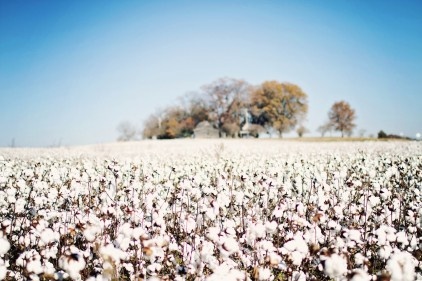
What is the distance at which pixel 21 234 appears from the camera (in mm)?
4895

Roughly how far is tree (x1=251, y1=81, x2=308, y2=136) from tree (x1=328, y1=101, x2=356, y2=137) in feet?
43.6

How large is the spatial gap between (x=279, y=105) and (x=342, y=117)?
2151 centimetres

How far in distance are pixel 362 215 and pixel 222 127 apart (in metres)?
76.9

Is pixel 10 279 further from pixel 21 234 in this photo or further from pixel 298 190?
pixel 298 190

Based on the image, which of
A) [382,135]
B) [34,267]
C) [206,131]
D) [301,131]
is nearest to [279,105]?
[301,131]

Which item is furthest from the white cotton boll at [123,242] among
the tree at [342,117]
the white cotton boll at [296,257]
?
the tree at [342,117]

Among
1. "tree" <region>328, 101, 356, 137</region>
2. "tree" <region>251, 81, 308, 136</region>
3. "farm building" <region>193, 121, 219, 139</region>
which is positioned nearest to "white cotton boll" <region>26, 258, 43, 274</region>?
"farm building" <region>193, 121, 219, 139</region>

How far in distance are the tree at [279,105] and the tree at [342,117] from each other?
13.3 m

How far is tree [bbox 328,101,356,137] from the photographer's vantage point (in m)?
96.3

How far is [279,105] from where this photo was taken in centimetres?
8869

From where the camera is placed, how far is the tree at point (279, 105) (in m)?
86.3

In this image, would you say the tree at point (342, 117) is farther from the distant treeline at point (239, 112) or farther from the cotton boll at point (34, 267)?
the cotton boll at point (34, 267)

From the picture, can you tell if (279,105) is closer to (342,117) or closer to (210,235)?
(342,117)

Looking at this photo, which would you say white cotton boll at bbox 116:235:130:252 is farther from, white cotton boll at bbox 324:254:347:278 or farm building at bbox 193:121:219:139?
farm building at bbox 193:121:219:139
